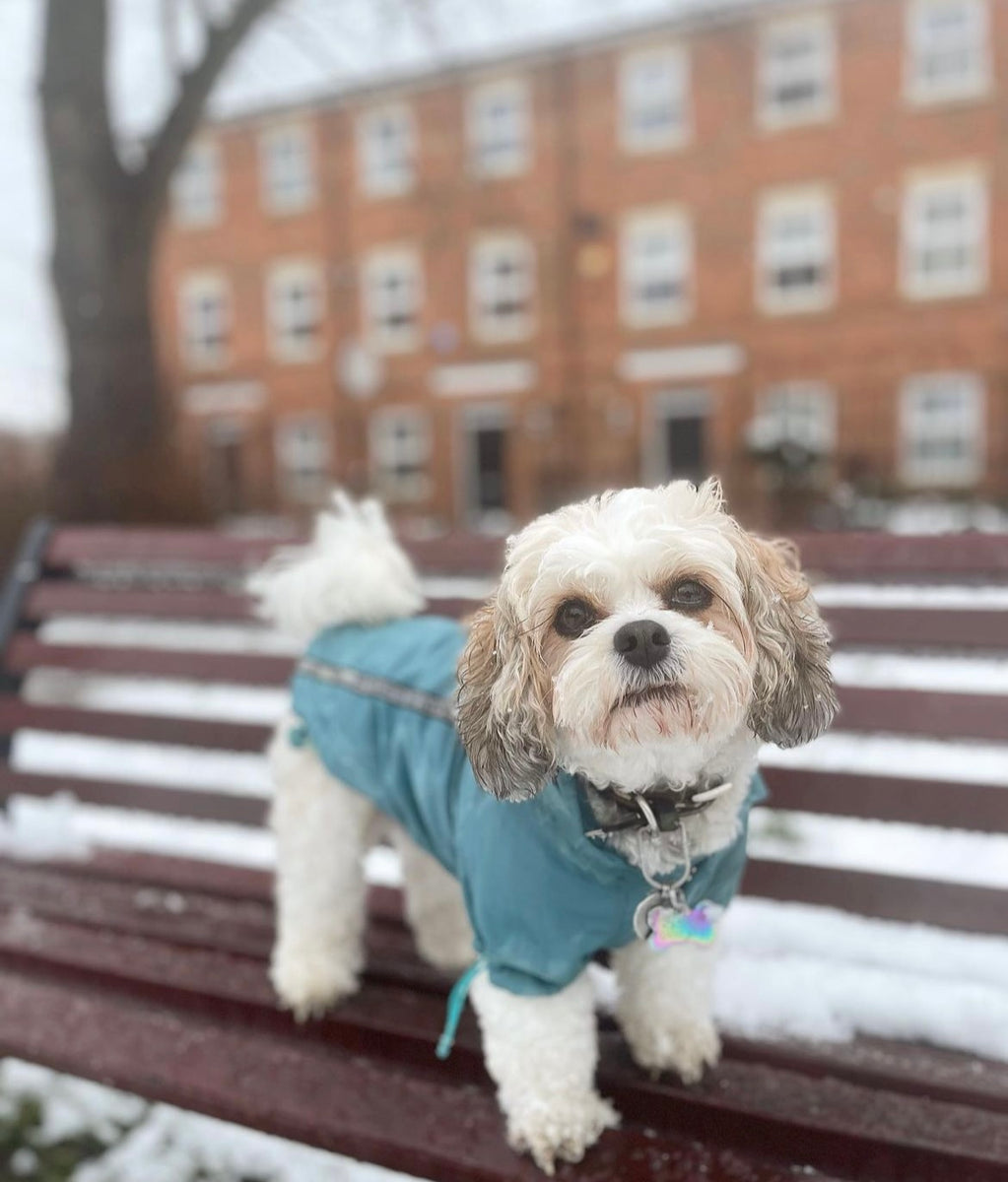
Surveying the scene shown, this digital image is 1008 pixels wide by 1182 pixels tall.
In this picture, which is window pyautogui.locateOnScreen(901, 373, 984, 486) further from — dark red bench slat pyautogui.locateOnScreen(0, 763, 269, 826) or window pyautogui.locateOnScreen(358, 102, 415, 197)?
dark red bench slat pyautogui.locateOnScreen(0, 763, 269, 826)

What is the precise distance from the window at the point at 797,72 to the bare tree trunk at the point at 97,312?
11.9 meters

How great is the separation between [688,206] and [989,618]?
1490cm

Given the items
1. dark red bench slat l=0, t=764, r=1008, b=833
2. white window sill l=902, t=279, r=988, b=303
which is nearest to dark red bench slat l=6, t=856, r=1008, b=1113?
dark red bench slat l=0, t=764, r=1008, b=833

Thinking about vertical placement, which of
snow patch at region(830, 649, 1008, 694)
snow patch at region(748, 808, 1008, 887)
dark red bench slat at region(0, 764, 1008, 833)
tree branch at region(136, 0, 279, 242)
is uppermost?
tree branch at region(136, 0, 279, 242)

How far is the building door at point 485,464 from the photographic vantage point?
17219 mm

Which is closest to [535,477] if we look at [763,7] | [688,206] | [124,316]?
[688,206]

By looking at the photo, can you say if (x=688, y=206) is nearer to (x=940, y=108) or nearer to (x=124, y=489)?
(x=940, y=108)

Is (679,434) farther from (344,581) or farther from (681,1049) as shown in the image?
(681,1049)

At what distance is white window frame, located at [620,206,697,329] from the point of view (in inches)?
615

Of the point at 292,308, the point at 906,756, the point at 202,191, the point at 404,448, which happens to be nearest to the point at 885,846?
the point at 906,756

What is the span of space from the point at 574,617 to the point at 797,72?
16.3 metres

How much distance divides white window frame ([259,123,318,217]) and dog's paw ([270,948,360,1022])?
1825 centimetres

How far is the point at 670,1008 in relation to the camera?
169 cm

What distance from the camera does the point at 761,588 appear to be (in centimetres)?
140
